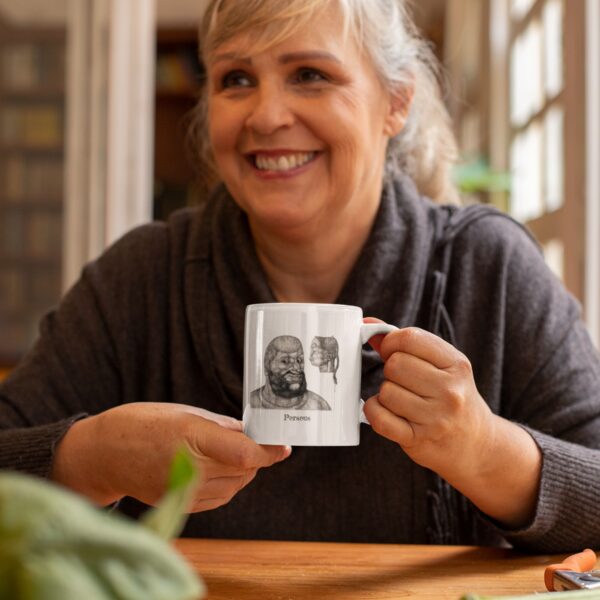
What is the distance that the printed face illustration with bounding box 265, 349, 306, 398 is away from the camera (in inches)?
31.7

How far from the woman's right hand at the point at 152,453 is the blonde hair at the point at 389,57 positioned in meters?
0.54

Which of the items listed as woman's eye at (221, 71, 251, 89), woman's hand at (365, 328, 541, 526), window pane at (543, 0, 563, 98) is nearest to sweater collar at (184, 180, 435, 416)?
woman's eye at (221, 71, 251, 89)

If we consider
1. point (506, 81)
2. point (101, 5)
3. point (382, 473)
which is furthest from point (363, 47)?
point (506, 81)

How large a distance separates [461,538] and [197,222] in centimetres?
61

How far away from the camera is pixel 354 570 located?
870 millimetres

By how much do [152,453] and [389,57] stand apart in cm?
71

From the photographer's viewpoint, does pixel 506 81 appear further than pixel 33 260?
Yes

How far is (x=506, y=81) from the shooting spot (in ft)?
11.1

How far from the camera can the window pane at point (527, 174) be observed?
8.65 feet

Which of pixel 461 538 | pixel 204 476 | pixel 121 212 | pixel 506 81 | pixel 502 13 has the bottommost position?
pixel 461 538

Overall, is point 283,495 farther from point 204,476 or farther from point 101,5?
point 101,5

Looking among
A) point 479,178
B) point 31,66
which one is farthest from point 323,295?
point 31,66

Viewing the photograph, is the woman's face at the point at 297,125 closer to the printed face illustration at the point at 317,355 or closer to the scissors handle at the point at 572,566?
the printed face illustration at the point at 317,355

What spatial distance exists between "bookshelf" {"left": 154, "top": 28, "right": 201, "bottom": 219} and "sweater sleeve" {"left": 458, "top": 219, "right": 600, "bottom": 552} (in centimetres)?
468
